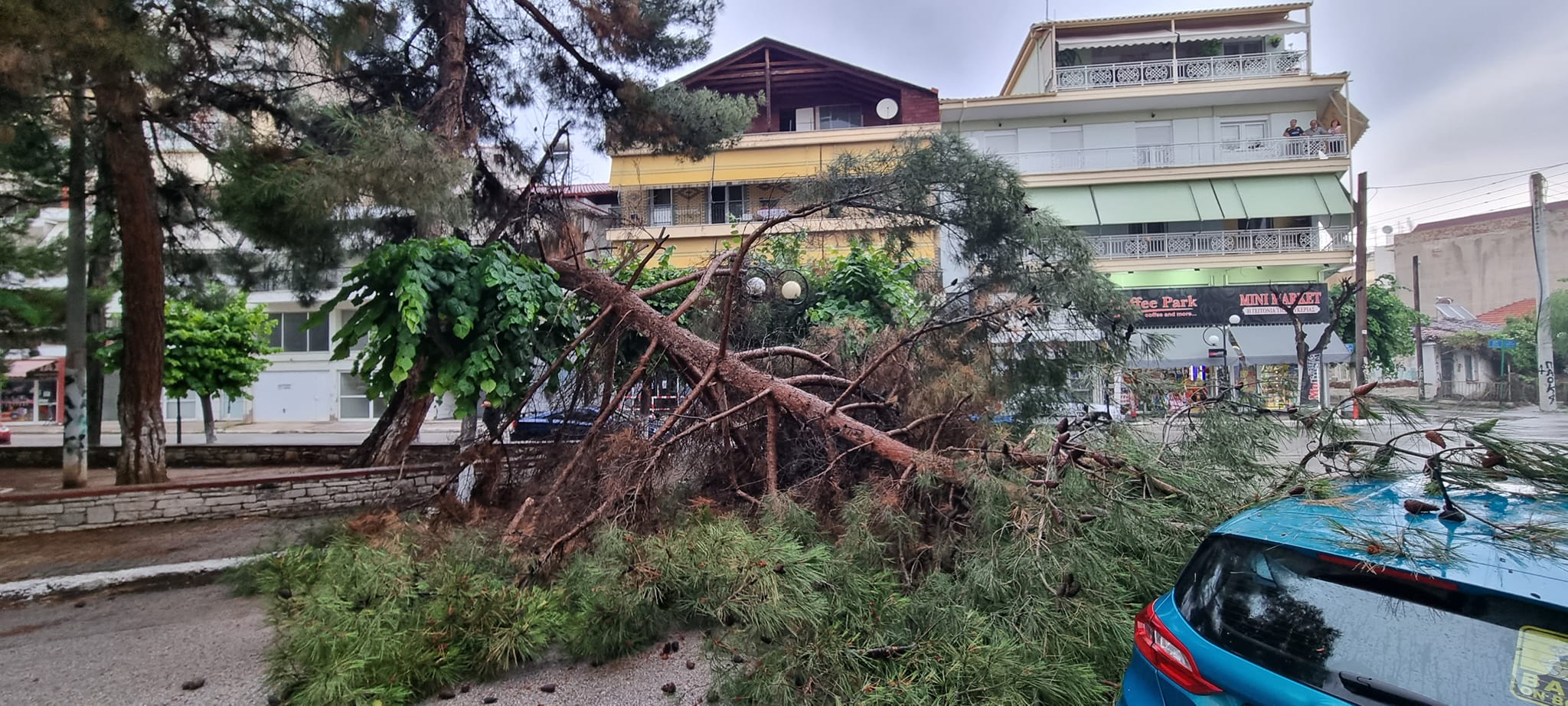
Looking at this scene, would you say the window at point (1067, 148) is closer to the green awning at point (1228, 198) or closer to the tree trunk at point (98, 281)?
the green awning at point (1228, 198)

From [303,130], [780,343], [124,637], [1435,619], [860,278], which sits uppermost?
[303,130]

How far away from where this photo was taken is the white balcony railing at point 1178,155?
21828 millimetres

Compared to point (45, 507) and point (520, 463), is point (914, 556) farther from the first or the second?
point (45, 507)

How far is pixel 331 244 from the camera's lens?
8992 millimetres

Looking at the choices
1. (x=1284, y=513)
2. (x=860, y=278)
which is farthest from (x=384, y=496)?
(x=1284, y=513)

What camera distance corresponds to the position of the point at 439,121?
912cm

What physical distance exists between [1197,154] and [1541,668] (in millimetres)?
24705

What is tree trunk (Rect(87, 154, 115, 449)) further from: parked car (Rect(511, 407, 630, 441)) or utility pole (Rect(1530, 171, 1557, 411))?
utility pole (Rect(1530, 171, 1557, 411))

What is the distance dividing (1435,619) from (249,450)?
51.0 feet

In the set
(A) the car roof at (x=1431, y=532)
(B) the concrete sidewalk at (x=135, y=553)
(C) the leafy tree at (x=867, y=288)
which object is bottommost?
(B) the concrete sidewalk at (x=135, y=553)

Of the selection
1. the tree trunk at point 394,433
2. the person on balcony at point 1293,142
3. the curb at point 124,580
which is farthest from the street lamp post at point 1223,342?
the tree trunk at point 394,433

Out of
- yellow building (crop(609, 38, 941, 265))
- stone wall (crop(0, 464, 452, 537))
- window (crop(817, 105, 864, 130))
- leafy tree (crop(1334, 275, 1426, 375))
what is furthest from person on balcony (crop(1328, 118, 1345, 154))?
stone wall (crop(0, 464, 452, 537))

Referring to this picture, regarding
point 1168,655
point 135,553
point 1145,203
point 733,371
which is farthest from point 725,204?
point 1168,655

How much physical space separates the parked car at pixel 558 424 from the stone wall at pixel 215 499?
88 centimetres
